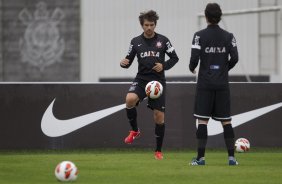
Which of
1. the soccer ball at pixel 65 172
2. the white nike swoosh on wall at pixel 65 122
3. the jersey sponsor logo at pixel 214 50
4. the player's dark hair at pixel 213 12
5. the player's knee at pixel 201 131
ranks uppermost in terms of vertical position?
the player's dark hair at pixel 213 12

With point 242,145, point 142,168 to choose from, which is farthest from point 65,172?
point 242,145

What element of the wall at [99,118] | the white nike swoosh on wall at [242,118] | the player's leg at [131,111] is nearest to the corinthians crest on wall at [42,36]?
the wall at [99,118]

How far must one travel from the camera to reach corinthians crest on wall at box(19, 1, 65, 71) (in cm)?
3444

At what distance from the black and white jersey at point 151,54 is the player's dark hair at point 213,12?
174 cm

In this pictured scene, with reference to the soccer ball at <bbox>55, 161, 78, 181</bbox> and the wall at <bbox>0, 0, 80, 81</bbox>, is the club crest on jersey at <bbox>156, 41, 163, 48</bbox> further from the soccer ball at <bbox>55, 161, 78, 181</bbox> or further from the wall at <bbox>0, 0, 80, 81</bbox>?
the wall at <bbox>0, 0, 80, 81</bbox>

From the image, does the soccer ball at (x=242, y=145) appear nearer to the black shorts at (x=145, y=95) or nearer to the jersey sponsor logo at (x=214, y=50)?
the black shorts at (x=145, y=95)

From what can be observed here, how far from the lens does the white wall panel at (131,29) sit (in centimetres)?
3142

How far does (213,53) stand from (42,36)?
22.3 metres

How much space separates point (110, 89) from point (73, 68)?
680 inches

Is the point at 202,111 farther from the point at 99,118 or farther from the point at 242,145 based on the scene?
the point at 99,118

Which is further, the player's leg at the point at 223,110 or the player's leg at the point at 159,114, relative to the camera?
the player's leg at the point at 159,114

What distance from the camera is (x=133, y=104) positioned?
14.7 meters

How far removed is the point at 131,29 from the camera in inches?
1298

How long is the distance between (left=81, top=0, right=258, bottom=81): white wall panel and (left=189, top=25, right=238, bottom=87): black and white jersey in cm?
1831
